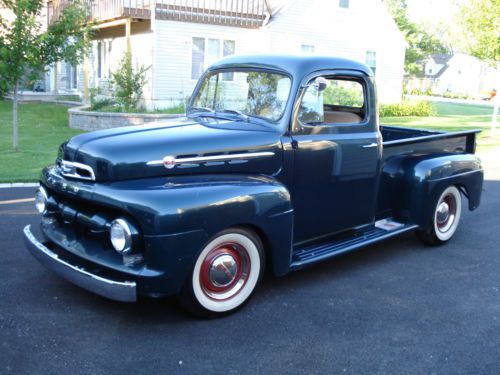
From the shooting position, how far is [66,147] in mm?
4148

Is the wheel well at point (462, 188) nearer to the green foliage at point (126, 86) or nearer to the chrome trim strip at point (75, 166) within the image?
the chrome trim strip at point (75, 166)

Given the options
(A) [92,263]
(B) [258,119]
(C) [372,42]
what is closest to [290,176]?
(B) [258,119]

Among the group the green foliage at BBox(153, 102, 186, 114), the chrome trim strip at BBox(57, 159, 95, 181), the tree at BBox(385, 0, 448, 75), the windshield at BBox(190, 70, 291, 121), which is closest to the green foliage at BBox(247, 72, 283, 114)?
the windshield at BBox(190, 70, 291, 121)

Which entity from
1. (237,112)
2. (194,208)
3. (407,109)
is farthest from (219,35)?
(194,208)

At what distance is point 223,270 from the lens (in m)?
3.92

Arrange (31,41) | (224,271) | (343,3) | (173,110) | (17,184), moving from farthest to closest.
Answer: (343,3) → (173,110) → (31,41) → (17,184) → (224,271)

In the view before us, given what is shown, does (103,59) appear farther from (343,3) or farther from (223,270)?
(223,270)

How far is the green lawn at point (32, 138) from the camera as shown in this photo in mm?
9258

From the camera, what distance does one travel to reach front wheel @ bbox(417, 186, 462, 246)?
5758mm

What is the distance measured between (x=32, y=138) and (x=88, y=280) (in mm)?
10904

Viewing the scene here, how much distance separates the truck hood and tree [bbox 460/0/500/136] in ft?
44.1

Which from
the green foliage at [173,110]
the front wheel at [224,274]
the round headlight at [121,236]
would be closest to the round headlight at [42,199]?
the round headlight at [121,236]

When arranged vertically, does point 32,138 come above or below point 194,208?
below

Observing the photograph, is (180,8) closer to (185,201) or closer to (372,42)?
(372,42)
